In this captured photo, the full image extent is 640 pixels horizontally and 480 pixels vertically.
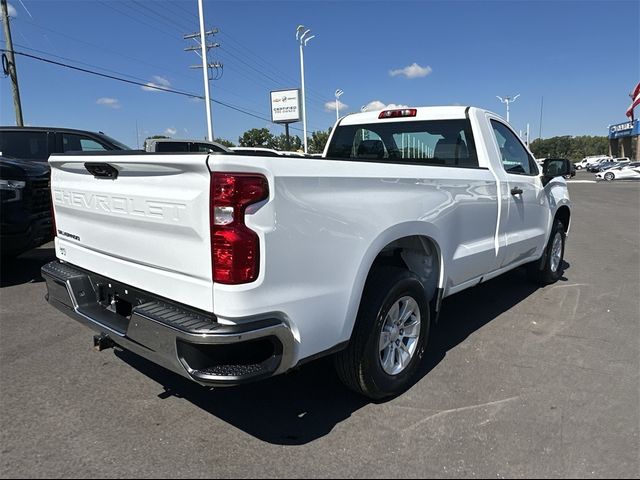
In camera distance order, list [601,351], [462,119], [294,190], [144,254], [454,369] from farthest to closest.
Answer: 1. [462,119]
2. [601,351]
3. [454,369]
4. [144,254]
5. [294,190]

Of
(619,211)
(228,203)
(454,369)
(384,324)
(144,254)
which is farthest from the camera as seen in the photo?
(619,211)

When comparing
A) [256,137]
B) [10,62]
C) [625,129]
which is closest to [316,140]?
[256,137]

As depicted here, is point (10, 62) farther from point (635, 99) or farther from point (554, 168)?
point (635, 99)

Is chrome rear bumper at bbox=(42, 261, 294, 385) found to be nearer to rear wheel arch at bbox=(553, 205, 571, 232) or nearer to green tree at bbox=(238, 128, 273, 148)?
rear wheel arch at bbox=(553, 205, 571, 232)

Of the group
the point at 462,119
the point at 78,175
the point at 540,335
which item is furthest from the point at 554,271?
the point at 78,175

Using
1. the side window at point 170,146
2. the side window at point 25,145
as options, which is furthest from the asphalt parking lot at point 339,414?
the side window at point 25,145

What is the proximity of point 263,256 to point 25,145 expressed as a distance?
299 inches

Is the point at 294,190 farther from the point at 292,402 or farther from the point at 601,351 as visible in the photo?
the point at 601,351

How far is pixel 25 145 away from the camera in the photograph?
318 inches

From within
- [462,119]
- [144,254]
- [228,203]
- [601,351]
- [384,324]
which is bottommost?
[601,351]

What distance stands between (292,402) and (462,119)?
2.85 m

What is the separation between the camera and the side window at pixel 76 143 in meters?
8.30

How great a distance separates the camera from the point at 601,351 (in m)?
4.02

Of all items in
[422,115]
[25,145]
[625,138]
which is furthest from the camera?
[625,138]
